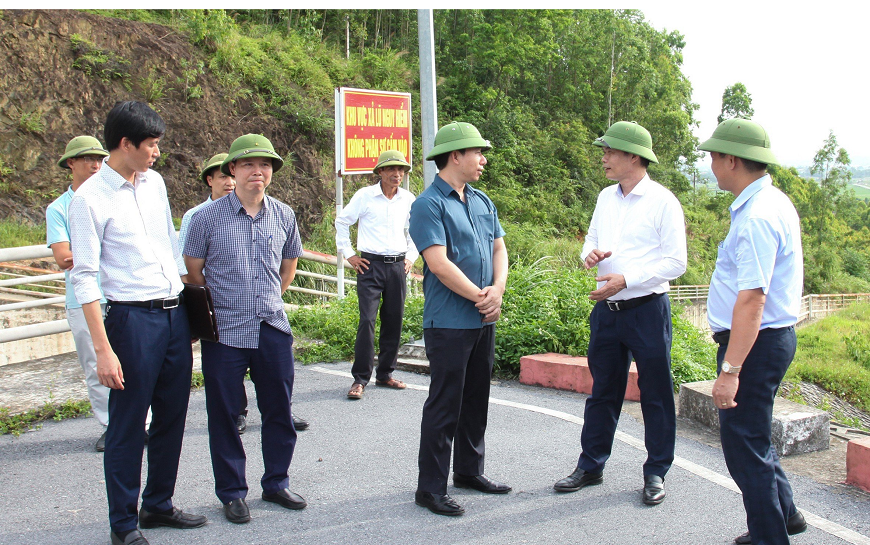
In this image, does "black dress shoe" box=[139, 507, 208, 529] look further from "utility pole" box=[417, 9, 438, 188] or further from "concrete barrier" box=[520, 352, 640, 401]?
"utility pole" box=[417, 9, 438, 188]

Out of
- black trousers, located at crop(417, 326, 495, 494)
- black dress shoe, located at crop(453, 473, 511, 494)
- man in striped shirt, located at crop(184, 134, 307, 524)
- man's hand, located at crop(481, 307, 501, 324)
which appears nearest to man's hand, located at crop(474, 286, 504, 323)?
man's hand, located at crop(481, 307, 501, 324)

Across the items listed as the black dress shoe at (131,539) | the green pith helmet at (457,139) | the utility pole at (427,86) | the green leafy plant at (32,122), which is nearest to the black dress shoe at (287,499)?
the black dress shoe at (131,539)

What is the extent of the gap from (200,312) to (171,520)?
1055 millimetres

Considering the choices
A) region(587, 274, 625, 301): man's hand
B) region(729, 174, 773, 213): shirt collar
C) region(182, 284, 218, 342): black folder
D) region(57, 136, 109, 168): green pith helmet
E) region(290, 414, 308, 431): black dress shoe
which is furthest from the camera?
region(290, 414, 308, 431): black dress shoe

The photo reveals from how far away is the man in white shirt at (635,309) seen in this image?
391 cm

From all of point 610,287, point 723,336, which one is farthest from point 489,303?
point 723,336

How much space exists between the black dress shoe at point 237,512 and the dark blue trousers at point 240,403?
0.03 metres

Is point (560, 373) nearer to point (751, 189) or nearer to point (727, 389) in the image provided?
point (727, 389)

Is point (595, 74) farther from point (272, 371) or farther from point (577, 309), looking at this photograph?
point (272, 371)

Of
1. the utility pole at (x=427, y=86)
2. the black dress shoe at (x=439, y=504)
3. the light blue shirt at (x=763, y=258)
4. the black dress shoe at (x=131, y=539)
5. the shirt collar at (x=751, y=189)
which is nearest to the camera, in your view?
the light blue shirt at (x=763, y=258)

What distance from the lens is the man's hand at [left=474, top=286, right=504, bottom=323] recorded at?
3.71 m

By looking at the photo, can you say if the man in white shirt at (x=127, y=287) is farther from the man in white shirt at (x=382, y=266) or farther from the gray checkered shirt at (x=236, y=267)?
the man in white shirt at (x=382, y=266)

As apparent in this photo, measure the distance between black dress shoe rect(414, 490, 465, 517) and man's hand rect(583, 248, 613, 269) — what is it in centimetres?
153

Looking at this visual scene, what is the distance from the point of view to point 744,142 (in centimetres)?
313
